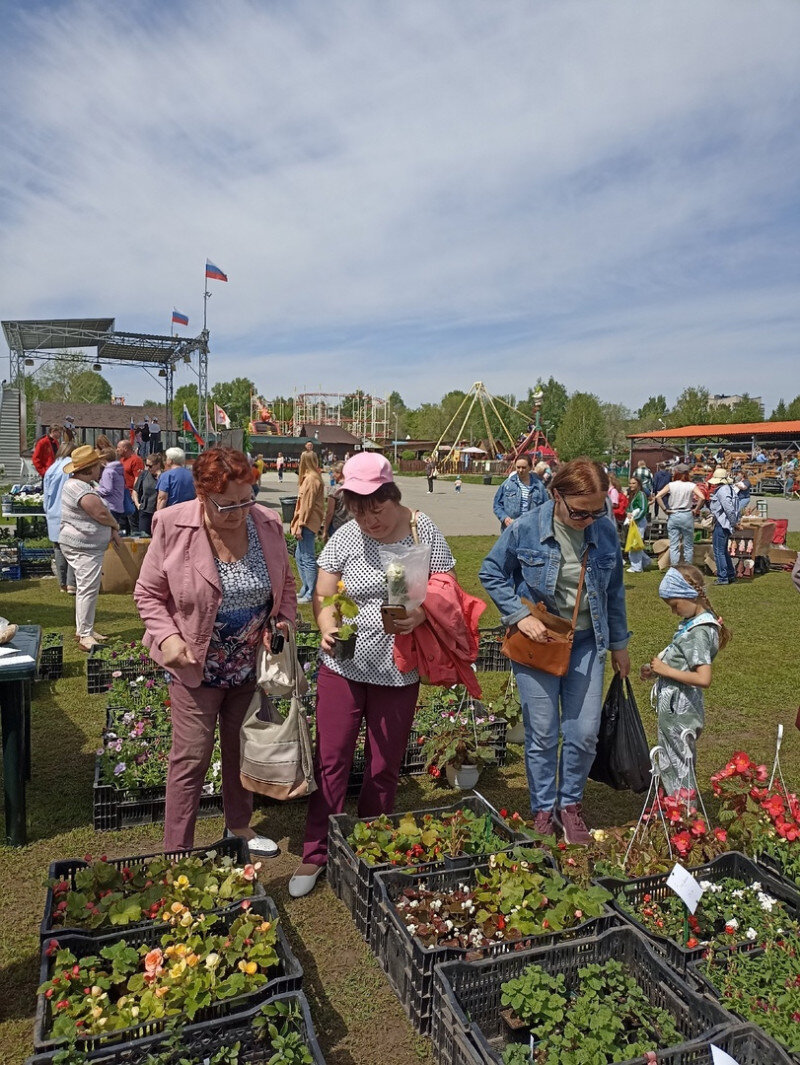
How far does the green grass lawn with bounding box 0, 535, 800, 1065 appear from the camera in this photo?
9.16ft

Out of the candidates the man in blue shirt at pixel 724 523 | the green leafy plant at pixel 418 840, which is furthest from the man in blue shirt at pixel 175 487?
the man in blue shirt at pixel 724 523

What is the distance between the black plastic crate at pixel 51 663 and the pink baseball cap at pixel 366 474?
4.58 metres

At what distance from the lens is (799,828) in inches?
135

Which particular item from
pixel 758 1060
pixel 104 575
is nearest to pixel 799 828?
pixel 758 1060

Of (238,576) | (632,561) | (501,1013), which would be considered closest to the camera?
(501,1013)

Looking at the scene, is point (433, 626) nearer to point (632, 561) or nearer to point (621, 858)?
point (621, 858)

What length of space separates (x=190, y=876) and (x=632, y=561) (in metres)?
11.7

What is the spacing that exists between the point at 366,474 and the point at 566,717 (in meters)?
1.61

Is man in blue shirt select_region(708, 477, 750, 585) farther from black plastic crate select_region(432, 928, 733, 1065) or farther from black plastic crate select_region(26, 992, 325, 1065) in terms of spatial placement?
black plastic crate select_region(26, 992, 325, 1065)

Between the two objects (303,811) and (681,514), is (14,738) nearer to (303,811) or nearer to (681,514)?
(303,811)

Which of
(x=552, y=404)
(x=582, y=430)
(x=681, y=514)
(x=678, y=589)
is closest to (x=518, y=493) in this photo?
(x=681, y=514)

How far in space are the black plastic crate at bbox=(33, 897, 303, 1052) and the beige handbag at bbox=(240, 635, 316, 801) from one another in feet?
1.74

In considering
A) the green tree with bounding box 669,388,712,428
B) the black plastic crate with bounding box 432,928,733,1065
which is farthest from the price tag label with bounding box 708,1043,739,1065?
the green tree with bounding box 669,388,712,428

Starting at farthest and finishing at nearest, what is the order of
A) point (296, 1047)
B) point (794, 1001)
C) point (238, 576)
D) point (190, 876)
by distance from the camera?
point (238, 576) → point (190, 876) → point (794, 1001) → point (296, 1047)
